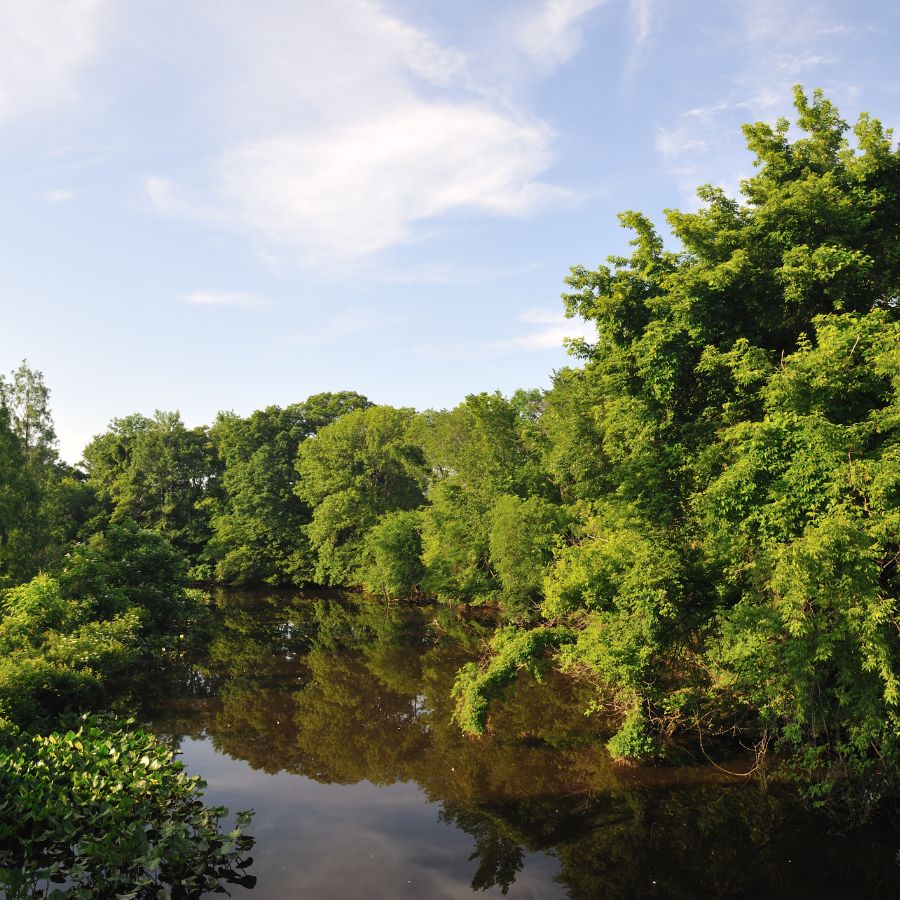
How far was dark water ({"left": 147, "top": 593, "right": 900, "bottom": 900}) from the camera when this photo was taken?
11.8m

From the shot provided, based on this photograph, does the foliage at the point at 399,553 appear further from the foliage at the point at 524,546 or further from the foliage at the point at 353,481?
the foliage at the point at 524,546

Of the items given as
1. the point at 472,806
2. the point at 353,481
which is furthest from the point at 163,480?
the point at 472,806

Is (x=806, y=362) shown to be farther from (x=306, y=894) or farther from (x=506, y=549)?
(x=506, y=549)

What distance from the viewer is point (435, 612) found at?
137ft

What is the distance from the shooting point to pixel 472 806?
14.8m

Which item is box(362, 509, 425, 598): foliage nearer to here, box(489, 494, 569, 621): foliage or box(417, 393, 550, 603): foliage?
box(417, 393, 550, 603): foliage

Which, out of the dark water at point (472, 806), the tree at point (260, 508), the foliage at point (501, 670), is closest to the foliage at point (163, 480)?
the tree at point (260, 508)

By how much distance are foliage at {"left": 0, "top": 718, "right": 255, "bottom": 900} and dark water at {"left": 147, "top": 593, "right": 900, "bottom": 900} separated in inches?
40.8

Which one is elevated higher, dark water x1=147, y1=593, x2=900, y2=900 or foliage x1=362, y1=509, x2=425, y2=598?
foliage x1=362, y1=509, x2=425, y2=598

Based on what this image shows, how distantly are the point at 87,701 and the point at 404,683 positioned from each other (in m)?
11.1

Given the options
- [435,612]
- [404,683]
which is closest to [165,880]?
[404,683]

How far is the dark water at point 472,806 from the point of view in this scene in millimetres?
11773

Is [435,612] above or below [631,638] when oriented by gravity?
below

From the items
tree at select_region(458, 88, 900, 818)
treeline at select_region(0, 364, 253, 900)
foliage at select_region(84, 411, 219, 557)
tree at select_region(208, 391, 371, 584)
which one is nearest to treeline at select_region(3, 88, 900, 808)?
tree at select_region(458, 88, 900, 818)
